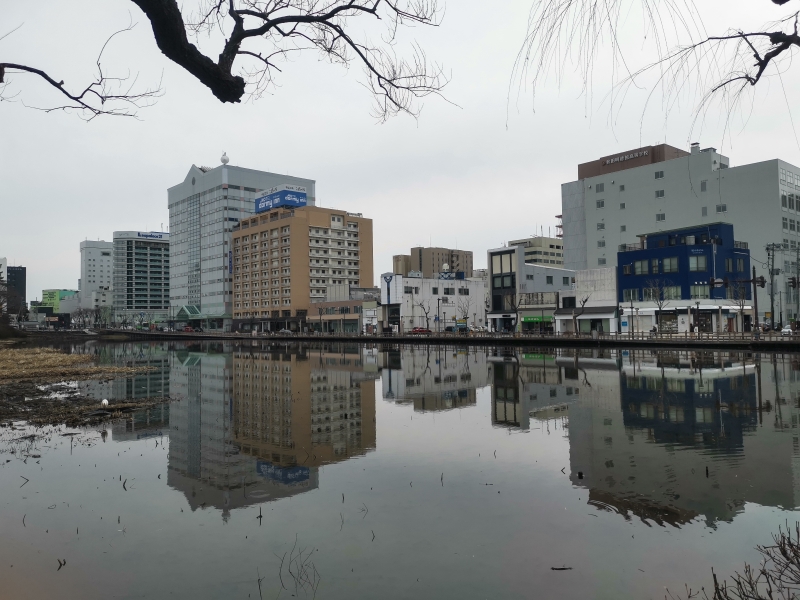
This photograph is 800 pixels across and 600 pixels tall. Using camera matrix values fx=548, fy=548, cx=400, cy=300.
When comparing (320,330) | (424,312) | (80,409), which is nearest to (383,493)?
(80,409)

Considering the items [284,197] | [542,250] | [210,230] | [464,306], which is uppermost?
[284,197]

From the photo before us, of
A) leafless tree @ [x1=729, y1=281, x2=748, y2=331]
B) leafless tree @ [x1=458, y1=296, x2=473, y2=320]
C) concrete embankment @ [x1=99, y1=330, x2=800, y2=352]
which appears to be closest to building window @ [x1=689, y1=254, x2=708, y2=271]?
leafless tree @ [x1=729, y1=281, x2=748, y2=331]

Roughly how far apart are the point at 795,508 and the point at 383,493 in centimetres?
723

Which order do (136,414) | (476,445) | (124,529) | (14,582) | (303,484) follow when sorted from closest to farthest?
(14,582) → (124,529) → (303,484) → (476,445) → (136,414)

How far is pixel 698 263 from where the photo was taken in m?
70.8

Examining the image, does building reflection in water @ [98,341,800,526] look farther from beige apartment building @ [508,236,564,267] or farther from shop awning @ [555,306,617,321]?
beige apartment building @ [508,236,564,267]

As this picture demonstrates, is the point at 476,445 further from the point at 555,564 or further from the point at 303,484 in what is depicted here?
the point at 555,564

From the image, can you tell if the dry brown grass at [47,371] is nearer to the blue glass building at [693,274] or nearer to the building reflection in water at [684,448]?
the building reflection in water at [684,448]

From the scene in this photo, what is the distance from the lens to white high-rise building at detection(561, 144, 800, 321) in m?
86.3

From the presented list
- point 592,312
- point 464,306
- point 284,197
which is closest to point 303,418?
point 592,312

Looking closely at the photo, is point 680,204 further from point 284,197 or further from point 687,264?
point 284,197

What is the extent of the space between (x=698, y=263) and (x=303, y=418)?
6696cm

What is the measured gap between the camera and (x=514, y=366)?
1560 inches

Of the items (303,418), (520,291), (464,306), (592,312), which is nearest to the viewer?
(303,418)
